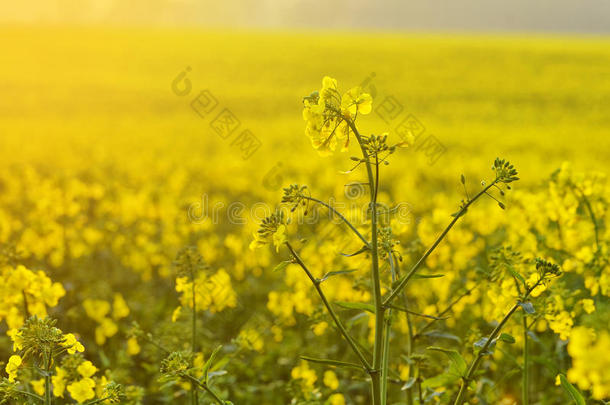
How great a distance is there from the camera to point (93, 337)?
488 cm

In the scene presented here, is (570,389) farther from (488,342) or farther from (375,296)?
(375,296)

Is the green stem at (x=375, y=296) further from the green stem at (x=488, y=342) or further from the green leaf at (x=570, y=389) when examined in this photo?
the green leaf at (x=570, y=389)

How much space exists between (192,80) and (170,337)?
2869 cm

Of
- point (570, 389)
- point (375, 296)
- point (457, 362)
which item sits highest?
point (375, 296)

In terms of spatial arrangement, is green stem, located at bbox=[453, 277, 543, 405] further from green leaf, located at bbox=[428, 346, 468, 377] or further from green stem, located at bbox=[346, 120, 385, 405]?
green stem, located at bbox=[346, 120, 385, 405]

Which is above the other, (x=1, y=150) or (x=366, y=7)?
(x=366, y=7)

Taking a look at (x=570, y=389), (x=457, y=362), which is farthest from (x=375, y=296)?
(x=570, y=389)

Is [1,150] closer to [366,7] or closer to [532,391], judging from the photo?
[532,391]

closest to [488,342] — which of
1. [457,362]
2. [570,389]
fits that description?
[457,362]

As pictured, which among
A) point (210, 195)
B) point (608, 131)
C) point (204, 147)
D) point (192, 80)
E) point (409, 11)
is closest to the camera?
point (210, 195)

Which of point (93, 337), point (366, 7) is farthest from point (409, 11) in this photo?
point (93, 337)

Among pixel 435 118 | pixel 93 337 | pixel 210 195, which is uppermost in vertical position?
pixel 435 118

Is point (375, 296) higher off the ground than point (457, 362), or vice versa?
point (375, 296)

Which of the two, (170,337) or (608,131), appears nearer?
(170,337)
